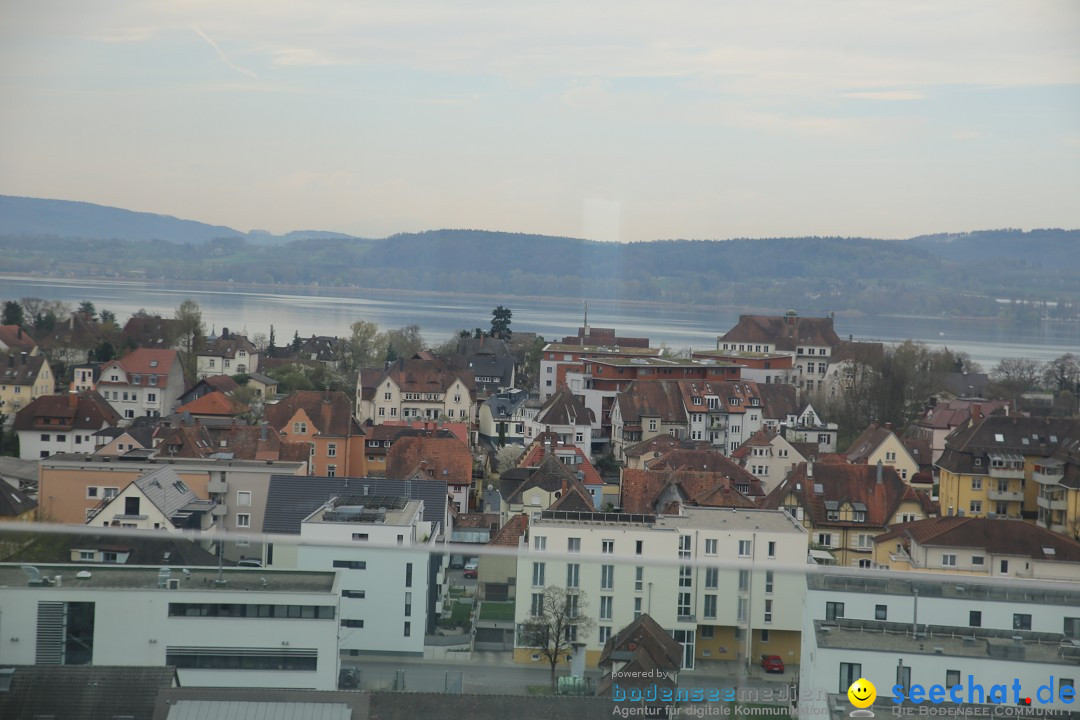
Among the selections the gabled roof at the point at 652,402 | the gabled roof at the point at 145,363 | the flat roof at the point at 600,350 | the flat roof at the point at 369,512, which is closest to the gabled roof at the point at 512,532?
the flat roof at the point at 369,512

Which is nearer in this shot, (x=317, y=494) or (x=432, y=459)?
(x=317, y=494)

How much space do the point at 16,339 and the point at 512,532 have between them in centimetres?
1228

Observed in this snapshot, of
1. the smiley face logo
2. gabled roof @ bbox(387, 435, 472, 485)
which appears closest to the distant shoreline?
gabled roof @ bbox(387, 435, 472, 485)

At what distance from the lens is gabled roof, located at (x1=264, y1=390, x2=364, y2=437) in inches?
422

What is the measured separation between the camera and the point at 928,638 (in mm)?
2615

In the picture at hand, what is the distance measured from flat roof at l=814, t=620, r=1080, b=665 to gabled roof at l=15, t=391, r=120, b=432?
987cm

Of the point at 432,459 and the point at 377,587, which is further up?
the point at 377,587

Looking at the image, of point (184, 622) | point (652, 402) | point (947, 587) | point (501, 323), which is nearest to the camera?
point (947, 587)

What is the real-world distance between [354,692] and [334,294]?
154ft

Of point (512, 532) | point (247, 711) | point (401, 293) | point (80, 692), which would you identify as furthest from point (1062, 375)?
point (401, 293)

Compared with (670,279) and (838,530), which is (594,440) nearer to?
(838,530)

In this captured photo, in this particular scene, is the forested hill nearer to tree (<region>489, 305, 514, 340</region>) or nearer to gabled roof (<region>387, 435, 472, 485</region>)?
tree (<region>489, 305, 514, 340</region>)

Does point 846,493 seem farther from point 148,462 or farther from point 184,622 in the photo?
point 184,622

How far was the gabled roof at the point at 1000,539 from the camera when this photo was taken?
6.77m
